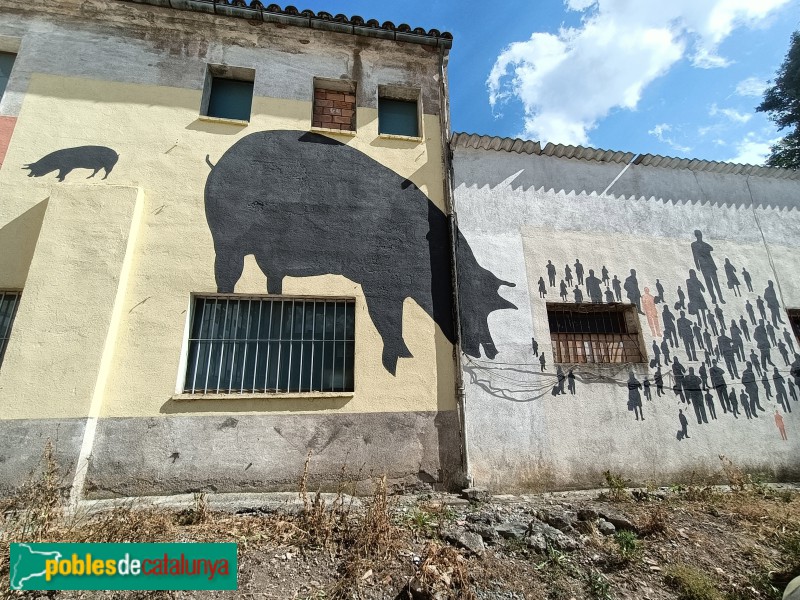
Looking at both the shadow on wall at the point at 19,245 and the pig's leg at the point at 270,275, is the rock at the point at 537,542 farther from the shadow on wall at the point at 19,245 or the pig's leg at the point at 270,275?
the shadow on wall at the point at 19,245

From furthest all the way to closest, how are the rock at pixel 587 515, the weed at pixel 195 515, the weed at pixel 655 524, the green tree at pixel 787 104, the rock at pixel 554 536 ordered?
the green tree at pixel 787 104
the rock at pixel 587 515
the weed at pixel 655 524
the weed at pixel 195 515
the rock at pixel 554 536

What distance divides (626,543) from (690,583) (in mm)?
625

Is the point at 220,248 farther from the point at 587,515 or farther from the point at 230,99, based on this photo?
the point at 587,515

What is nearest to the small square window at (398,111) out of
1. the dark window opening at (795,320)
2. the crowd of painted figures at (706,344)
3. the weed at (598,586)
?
the crowd of painted figures at (706,344)

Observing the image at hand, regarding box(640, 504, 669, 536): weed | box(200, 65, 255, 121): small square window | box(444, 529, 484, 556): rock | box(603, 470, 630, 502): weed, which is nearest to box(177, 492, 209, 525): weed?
box(444, 529, 484, 556): rock

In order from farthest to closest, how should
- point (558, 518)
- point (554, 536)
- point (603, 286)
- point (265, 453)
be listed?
1. point (603, 286)
2. point (265, 453)
3. point (558, 518)
4. point (554, 536)

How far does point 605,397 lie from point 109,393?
20.6ft

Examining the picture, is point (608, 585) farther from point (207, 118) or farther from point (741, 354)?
point (207, 118)

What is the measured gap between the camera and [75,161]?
→ 5277 millimetres

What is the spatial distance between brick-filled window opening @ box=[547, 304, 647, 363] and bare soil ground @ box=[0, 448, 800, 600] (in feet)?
6.73

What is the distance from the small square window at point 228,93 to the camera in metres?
6.08

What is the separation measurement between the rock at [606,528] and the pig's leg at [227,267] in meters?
4.92

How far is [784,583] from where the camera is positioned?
3.19 metres

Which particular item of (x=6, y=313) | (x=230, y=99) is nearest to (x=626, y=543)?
(x=6, y=313)
